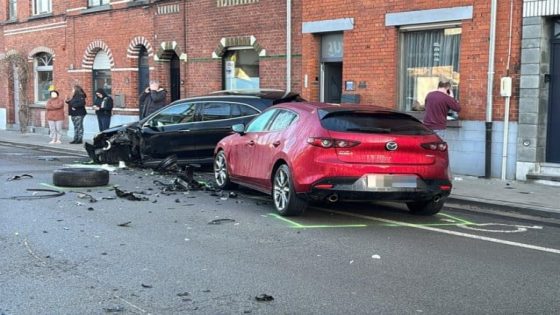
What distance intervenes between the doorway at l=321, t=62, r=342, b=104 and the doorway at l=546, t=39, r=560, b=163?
543cm

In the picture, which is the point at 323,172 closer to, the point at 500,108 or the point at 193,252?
the point at 193,252

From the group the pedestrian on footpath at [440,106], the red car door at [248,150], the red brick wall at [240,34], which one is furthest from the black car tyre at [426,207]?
the red brick wall at [240,34]

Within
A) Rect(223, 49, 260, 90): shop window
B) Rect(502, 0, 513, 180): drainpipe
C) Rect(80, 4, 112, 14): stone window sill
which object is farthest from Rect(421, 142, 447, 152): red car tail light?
Rect(80, 4, 112, 14): stone window sill

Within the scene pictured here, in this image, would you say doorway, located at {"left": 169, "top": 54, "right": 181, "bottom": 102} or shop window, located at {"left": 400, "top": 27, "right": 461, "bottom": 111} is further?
doorway, located at {"left": 169, "top": 54, "right": 181, "bottom": 102}

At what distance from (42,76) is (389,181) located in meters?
21.9

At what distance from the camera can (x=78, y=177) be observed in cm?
1068

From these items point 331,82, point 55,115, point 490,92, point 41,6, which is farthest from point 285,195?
point 41,6

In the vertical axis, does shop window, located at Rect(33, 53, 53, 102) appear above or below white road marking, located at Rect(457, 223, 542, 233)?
above

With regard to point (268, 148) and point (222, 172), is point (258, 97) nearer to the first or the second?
point (222, 172)

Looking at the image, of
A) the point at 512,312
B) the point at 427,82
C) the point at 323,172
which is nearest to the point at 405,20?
the point at 427,82

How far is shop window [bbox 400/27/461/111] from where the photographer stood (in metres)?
12.8

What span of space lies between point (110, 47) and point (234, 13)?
6472 mm

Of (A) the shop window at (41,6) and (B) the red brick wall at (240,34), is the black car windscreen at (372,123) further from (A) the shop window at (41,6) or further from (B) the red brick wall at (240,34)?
(A) the shop window at (41,6)

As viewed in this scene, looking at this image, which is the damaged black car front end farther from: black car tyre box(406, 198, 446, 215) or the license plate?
the license plate
